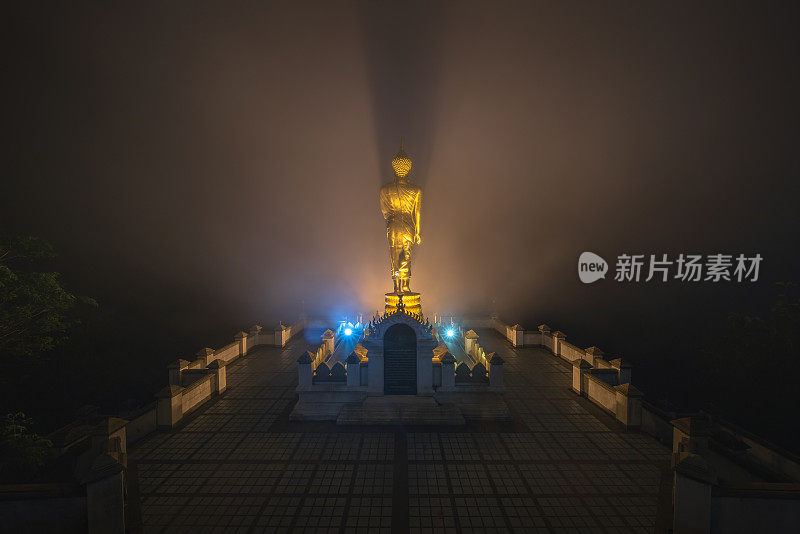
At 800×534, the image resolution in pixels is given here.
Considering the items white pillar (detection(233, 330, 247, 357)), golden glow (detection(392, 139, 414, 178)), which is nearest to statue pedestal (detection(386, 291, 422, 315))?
golden glow (detection(392, 139, 414, 178))

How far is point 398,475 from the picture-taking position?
10.0 m

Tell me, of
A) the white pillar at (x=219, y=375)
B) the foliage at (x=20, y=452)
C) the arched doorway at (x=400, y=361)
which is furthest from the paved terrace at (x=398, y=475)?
the foliage at (x=20, y=452)

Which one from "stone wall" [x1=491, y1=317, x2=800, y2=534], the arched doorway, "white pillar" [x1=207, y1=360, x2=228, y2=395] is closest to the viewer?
"stone wall" [x1=491, y1=317, x2=800, y2=534]

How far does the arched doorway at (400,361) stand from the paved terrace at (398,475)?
5.78 ft

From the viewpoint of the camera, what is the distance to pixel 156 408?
12.8 metres

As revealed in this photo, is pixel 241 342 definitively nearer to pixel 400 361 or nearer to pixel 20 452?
pixel 400 361

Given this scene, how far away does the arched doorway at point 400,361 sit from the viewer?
1434 centimetres

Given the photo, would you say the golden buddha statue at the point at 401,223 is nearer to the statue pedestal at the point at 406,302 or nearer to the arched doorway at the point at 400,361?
the statue pedestal at the point at 406,302

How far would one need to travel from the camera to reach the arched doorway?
14344mm

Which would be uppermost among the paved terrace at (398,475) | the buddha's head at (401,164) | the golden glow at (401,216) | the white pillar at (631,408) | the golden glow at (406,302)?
the buddha's head at (401,164)

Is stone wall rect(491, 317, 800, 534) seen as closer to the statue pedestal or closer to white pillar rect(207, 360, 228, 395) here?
the statue pedestal

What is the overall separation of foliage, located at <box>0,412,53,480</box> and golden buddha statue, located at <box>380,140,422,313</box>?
13.7 m

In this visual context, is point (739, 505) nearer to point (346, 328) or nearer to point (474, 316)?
point (346, 328)

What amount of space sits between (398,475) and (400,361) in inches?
191
